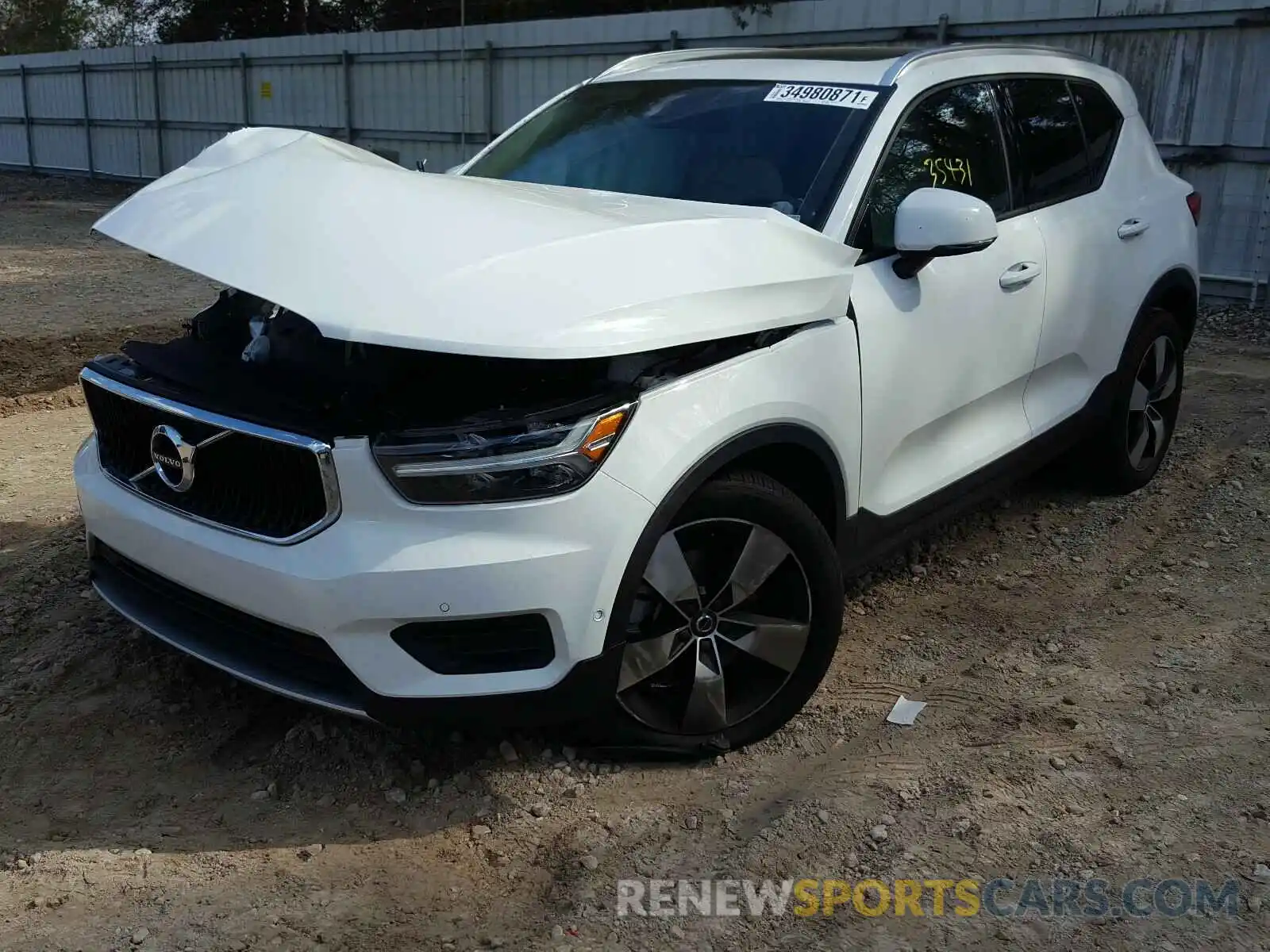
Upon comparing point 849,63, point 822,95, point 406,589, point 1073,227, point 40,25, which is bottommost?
point 406,589

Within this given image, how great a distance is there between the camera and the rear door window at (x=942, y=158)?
12.1ft

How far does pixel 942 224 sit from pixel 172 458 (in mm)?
2173

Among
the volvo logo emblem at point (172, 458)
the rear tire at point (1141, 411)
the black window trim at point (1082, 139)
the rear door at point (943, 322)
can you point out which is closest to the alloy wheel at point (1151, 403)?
the rear tire at point (1141, 411)

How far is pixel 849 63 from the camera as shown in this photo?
4062 millimetres

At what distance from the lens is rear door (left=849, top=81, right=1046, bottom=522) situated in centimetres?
360

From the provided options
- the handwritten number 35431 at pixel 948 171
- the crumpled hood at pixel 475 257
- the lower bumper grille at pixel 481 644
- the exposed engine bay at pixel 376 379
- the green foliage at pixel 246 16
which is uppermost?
the green foliage at pixel 246 16

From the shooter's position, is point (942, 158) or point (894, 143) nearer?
point (894, 143)

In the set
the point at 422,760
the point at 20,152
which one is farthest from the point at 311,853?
the point at 20,152

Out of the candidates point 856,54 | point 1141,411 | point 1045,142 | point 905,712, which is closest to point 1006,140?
point 1045,142

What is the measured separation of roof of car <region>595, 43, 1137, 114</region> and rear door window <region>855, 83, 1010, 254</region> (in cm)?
10

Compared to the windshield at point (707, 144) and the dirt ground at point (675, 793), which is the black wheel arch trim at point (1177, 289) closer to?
the dirt ground at point (675, 793)

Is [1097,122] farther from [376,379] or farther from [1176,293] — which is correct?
[376,379]

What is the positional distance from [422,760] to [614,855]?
0.65 metres

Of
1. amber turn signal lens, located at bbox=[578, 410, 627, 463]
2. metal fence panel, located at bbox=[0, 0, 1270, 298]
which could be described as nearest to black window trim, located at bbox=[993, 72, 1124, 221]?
amber turn signal lens, located at bbox=[578, 410, 627, 463]
